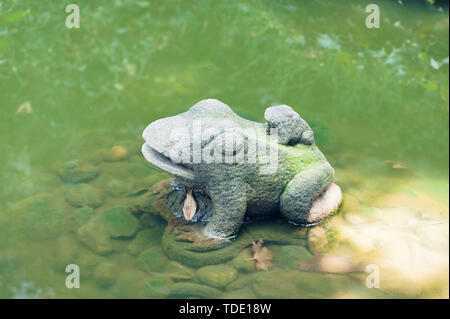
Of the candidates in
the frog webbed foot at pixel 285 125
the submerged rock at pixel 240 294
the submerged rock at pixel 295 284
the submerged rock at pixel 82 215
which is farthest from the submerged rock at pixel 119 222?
the frog webbed foot at pixel 285 125

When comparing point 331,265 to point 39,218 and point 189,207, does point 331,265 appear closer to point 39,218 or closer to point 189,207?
point 189,207

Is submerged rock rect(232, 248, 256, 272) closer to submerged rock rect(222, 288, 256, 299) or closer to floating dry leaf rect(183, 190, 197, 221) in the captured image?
submerged rock rect(222, 288, 256, 299)

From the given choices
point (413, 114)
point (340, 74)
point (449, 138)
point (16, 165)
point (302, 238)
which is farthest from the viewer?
point (340, 74)

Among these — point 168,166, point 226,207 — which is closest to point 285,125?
point 226,207

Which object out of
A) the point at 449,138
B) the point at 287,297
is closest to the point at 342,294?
the point at 287,297

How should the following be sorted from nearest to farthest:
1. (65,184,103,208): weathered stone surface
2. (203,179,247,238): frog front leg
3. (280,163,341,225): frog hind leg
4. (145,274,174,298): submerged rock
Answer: (145,274,174,298): submerged rock
(203,179,247,238): frog front leg
(280,163,341,225): frog hind leg
(65,184,103,208): weathered stone surface

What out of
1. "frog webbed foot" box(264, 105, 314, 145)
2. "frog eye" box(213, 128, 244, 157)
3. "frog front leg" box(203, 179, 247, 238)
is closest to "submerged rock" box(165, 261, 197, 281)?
"frog front leg" box(203, 179, 247, 238)

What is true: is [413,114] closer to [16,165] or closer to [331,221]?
[331,221]
